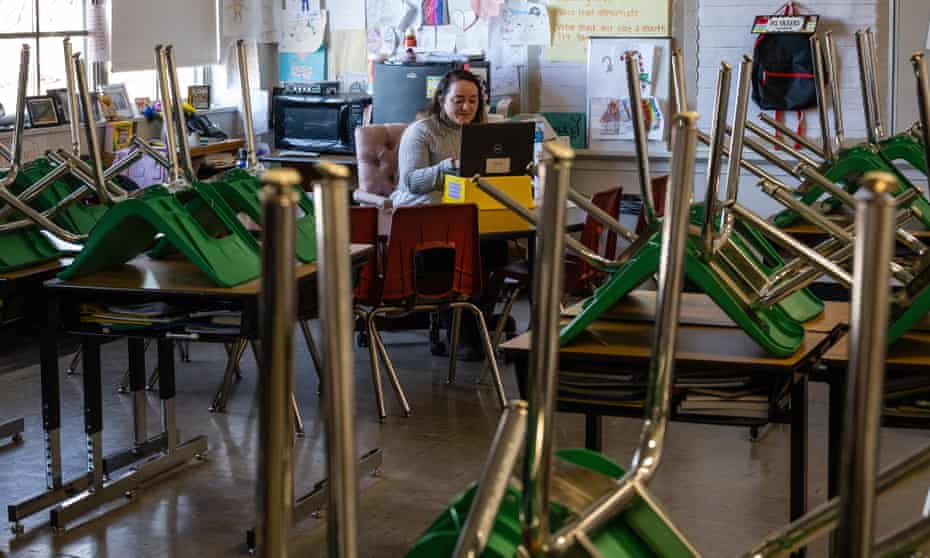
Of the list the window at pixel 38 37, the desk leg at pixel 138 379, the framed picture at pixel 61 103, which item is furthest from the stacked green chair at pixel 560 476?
the window at pixel 38 37

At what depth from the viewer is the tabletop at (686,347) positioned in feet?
8.76

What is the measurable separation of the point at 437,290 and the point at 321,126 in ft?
10.1

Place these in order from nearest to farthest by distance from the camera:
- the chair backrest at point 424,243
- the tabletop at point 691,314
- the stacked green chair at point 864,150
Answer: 1. the tabletop at point 691,314
2. the stacked green chair at point 864,150
3. the chair backrest at point 424,243

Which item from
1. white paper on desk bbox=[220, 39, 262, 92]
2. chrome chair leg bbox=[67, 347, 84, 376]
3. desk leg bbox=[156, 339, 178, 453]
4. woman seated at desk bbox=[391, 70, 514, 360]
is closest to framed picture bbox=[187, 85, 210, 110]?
white paper on desk bbox=[220, 39, 262, 92]

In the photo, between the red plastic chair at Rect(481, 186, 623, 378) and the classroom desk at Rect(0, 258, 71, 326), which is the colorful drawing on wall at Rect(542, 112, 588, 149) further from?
the classroom desk at Rect(0, 258, 71, 326)

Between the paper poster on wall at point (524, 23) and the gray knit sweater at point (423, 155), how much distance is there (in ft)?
6.17

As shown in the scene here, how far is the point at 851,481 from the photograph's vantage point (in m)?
0.57

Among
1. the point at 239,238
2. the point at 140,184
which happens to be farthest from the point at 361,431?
the point at 140,184

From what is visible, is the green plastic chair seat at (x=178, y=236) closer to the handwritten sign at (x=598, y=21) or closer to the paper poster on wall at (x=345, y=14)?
the handwritten sign at (x=598, y=21)

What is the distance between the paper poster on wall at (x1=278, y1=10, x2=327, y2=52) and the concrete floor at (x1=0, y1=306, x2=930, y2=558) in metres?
3.24

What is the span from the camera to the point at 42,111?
672cm

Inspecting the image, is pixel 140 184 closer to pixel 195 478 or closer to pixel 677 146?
pixel 195 478

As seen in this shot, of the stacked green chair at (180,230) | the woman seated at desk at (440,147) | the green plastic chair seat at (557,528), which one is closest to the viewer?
the green plastic chair seat at (557,528)

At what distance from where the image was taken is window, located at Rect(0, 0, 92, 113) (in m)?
6.90
